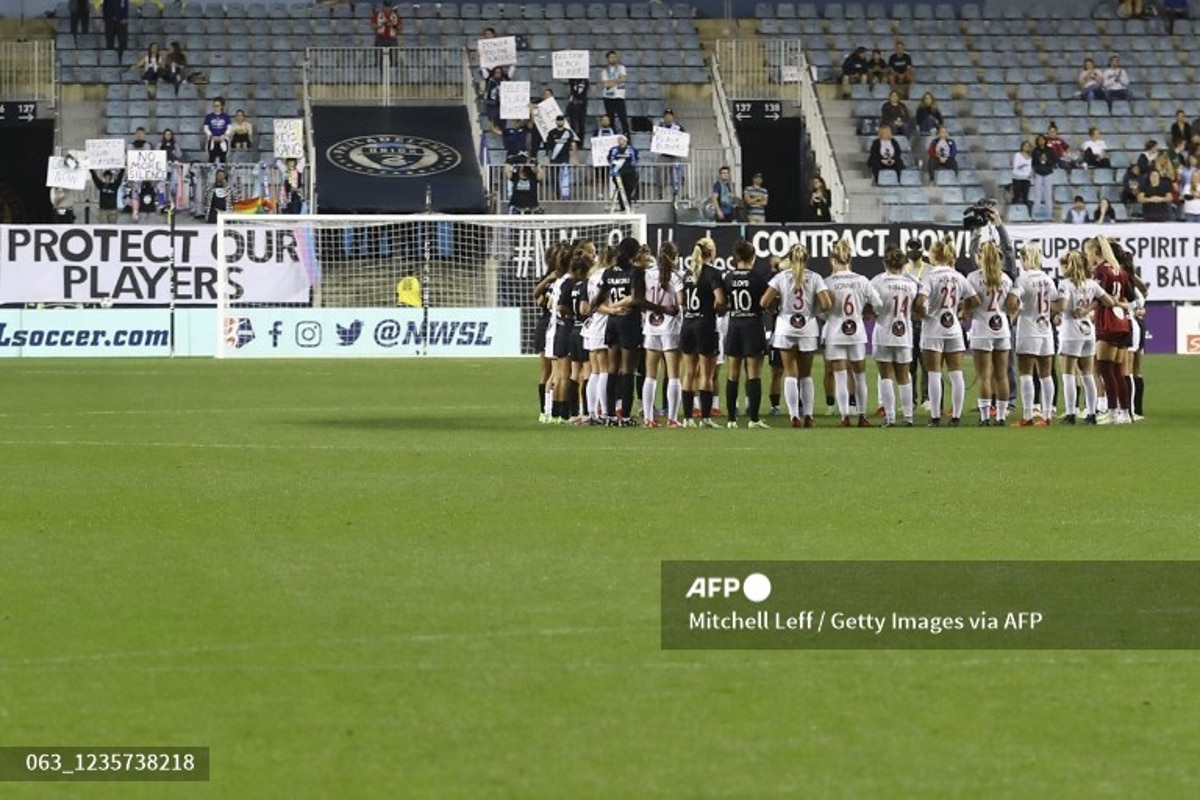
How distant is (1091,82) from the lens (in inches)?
1866

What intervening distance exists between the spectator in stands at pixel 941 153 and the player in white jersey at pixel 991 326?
73.2 ft

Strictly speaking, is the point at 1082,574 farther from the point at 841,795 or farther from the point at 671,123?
the point at 671,123

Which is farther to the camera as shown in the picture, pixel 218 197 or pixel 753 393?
pixel 218 197

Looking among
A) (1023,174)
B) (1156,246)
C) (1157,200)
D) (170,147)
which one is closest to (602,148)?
(170,147)

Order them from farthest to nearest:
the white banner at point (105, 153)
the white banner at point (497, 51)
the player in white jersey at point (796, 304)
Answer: the white banner at point (497, 51) → the white banner at point (105, 153) → the player in white jersey at point (796, 304)

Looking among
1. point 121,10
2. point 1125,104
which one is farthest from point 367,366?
point 1125,104

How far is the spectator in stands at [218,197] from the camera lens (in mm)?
41344

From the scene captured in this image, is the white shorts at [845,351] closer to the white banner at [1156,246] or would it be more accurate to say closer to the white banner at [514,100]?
the white banner at [1156,246]

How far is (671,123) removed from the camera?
4303 cm

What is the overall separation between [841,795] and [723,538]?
18.7 ft

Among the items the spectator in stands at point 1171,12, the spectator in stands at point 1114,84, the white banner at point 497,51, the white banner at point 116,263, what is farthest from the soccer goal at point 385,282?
the spectator in stands at point 1171,12

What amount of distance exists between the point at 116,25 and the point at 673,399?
25400mm

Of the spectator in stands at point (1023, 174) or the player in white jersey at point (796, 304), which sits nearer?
the player in white jersey at point (796, 304)

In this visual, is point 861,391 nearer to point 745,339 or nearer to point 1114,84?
point 745,339
